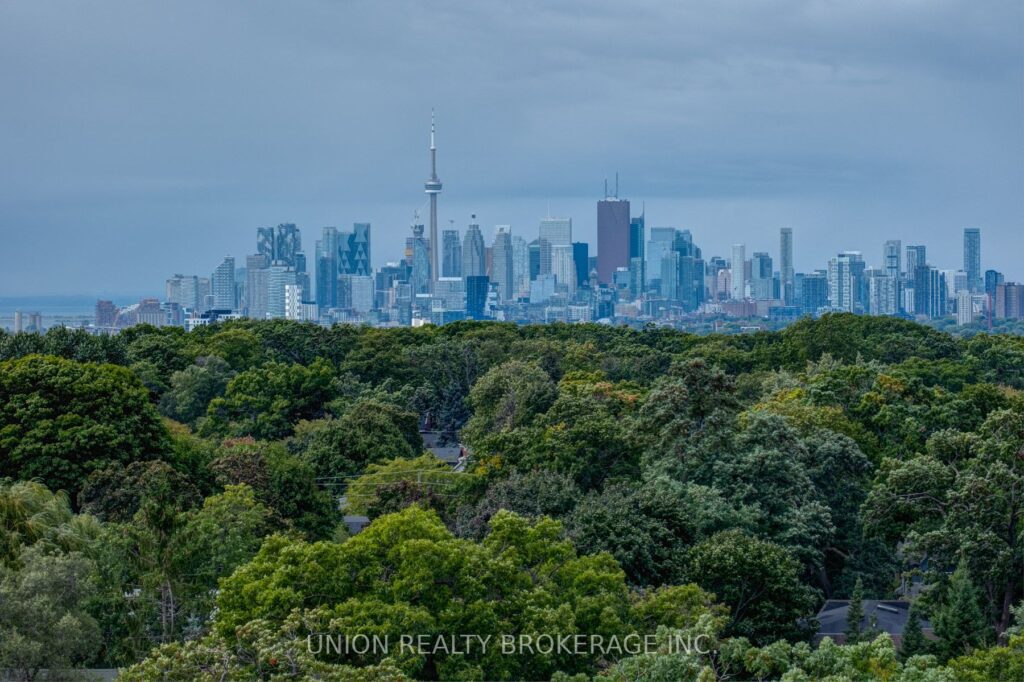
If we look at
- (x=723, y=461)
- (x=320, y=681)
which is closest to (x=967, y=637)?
(x=723, y=461)

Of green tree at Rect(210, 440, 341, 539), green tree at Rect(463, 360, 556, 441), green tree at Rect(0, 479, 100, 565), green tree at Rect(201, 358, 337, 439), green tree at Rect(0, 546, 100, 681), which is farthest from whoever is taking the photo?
green tree at Rect(201, 358, 337, 439)

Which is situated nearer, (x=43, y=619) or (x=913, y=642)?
(x=43, y=619)

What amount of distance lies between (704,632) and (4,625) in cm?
728

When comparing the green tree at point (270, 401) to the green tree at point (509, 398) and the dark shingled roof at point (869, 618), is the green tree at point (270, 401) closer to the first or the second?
the green tree at point (509, 398)

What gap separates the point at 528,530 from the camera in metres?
17.9

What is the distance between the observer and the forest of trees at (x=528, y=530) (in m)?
15.4

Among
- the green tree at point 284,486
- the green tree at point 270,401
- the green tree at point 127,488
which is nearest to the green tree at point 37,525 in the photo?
the green tree at point 127,488

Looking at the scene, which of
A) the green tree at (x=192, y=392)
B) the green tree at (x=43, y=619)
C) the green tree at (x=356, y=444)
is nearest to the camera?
A: the green tree at (x=43, y=619)

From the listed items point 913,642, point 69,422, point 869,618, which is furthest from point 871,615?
point 69,422

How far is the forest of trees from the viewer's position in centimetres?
1542

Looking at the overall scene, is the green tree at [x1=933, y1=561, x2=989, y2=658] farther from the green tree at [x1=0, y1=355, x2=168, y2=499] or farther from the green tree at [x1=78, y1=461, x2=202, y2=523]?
the green tree at [x1=0, y1=355, x2=168, y2=499]

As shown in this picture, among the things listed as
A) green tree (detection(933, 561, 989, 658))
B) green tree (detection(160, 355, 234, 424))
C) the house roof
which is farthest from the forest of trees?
green tree (detection(160, 355, 234, 424))

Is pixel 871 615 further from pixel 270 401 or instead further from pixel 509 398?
pixel 270 401

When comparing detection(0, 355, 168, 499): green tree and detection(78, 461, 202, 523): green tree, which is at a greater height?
detection(0, 355, 168, 499): green tree
